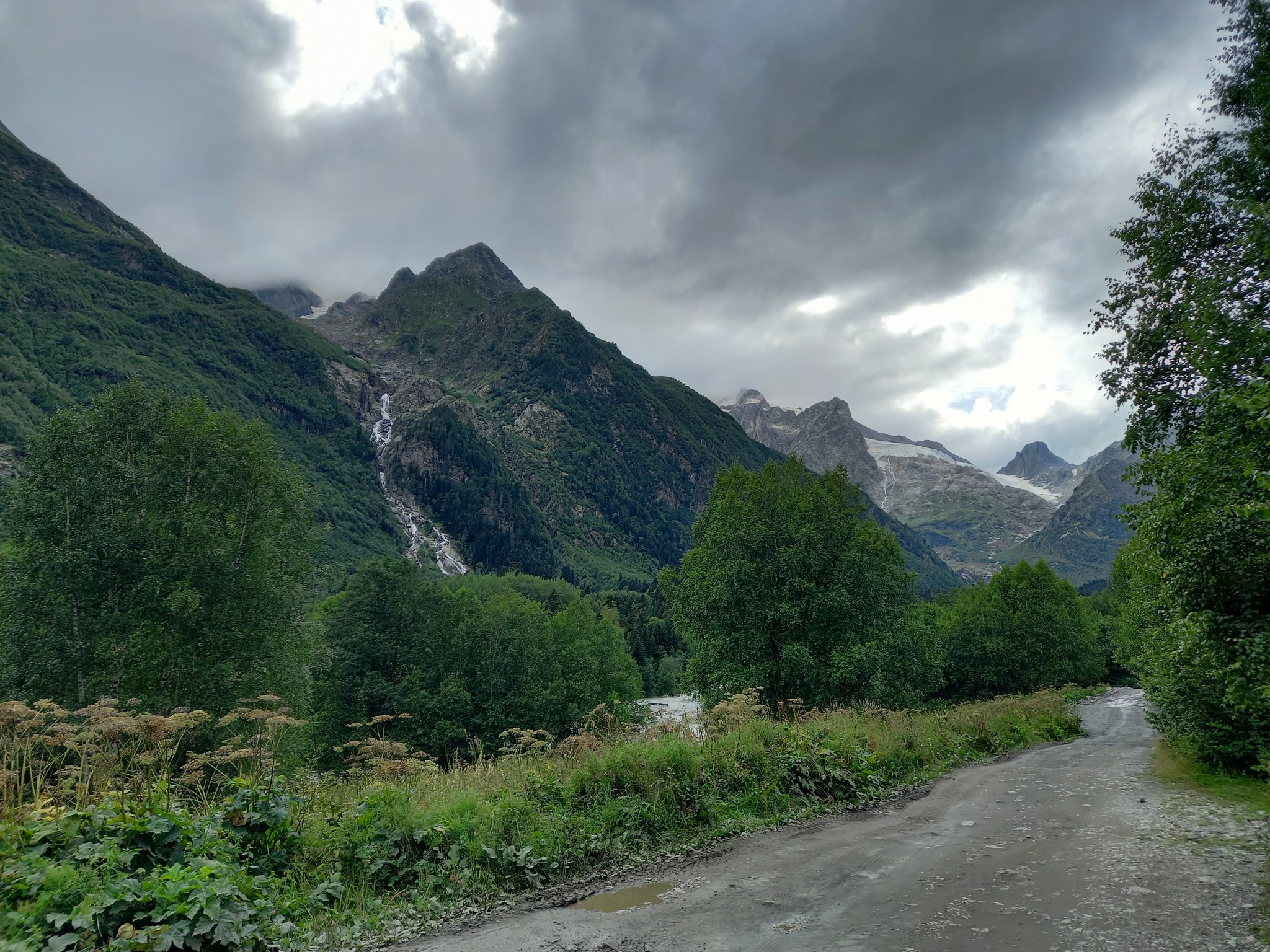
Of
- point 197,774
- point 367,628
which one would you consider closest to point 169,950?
point 197,774

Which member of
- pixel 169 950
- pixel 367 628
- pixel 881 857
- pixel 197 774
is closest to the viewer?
pixel 169 950

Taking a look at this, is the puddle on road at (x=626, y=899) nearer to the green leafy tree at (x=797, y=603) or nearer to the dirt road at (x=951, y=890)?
the dirt road at (x=951, y=890)

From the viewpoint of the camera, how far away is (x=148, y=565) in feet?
66.6

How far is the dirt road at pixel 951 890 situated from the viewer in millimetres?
5977

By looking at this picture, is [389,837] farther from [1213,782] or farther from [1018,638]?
[1018,638]

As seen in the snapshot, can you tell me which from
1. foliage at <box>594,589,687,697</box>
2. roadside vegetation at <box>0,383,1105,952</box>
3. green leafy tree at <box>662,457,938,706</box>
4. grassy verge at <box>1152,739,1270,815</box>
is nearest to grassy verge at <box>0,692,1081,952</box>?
roadside vegetation at <box>0,383,1105,952</box>

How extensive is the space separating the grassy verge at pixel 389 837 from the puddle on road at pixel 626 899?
2.74 ft

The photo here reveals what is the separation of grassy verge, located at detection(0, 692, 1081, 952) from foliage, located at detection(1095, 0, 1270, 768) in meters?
7.26

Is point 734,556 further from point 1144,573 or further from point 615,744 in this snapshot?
point 615,744

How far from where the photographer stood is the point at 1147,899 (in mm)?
6781

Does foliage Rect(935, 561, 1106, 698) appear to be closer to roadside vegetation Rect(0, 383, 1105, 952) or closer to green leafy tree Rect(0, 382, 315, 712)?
roadside vegetation Rect(0, 383, 1105, 952)

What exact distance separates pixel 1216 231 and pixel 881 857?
14.0 metres

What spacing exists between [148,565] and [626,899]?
2101 cm

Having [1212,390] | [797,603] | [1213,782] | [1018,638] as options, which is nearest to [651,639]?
[1018,638]
